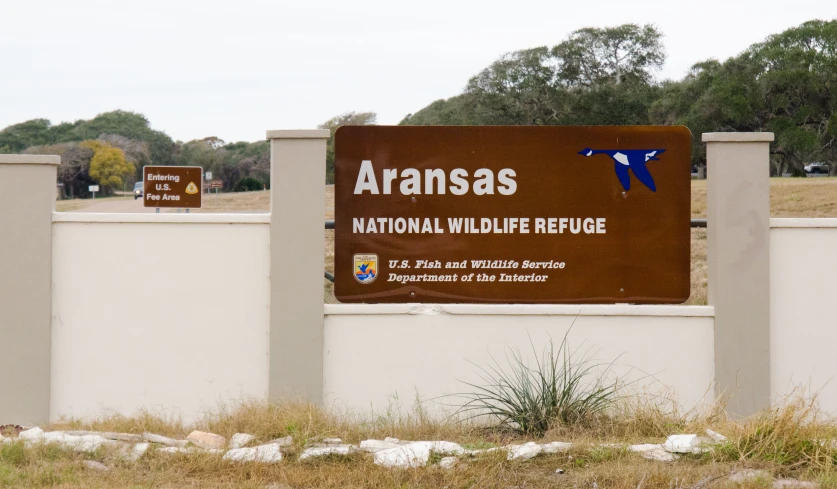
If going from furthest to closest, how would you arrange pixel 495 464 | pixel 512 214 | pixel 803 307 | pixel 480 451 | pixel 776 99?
pixel 776 99 → pixel 512 214 → pixel 803 307 → pixel 480 451 → pixel 495 464

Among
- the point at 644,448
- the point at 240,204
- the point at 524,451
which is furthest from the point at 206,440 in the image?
the point at 240,204

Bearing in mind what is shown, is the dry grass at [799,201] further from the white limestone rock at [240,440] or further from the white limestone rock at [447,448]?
the white limestone rock at [240,440]

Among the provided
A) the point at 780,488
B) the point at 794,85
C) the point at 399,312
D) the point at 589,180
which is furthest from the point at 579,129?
the point at 794,85

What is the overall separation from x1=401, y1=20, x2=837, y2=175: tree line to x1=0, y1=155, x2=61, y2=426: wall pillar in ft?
149

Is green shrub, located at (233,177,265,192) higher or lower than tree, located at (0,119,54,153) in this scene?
lower

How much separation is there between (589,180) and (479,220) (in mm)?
1008

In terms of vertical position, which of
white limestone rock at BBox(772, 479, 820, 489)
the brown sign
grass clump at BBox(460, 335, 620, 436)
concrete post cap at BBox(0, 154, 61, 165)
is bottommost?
white limestone rock at BBox(772, 479, 820, 489)

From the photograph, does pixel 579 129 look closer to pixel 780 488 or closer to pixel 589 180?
pixel 589 180

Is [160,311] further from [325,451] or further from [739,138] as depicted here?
[739,138]

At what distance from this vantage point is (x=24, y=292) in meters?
7.95

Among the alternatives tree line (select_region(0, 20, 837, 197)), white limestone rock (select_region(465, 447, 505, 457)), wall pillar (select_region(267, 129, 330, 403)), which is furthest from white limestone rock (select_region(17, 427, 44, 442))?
tree line (select_region(0, 20, 837, 197))

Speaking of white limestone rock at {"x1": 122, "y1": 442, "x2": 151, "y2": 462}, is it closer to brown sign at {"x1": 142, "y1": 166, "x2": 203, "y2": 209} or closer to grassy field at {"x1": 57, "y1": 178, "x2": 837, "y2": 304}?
grassy field at {"x1": 57, "y1": 178, "x2": 837, "y2": 304}

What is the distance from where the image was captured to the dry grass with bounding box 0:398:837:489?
595 centimetres

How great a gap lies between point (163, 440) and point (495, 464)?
2460 millimetres
